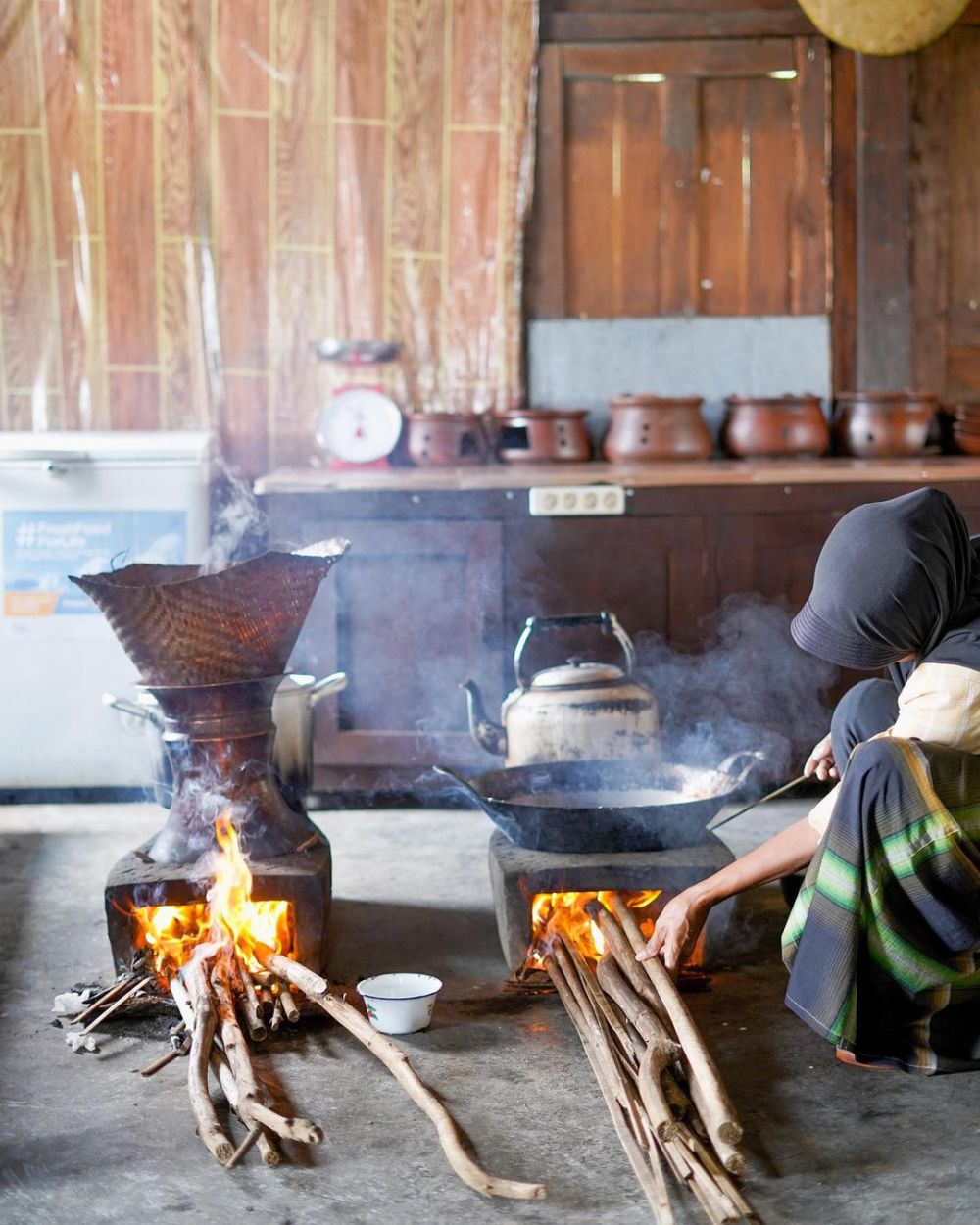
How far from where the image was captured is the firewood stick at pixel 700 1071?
2361 millimetres

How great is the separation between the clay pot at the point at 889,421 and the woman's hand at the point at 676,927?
308cm

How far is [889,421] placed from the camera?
5.49 metres

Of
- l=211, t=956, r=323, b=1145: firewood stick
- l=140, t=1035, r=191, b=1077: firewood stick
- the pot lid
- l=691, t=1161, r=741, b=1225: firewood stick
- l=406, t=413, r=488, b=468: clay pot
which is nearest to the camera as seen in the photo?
l=691, t=1161, r=741, b=1225: firewood stick

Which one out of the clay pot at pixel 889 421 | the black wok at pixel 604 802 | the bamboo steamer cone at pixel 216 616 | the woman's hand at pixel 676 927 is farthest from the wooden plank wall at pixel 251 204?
the woman's hand at pixel 676 927

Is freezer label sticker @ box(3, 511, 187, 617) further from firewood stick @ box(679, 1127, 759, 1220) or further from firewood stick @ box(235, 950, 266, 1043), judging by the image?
firewood stick @ box(679, 1127, 759, 1220)

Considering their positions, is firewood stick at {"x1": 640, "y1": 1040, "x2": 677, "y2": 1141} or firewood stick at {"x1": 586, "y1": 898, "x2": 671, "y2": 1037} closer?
firewood stick at {"x1": 640, "y1": 1040, "x2": 677, "y2": 1141}

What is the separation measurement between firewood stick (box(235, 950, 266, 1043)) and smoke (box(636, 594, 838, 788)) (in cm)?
224

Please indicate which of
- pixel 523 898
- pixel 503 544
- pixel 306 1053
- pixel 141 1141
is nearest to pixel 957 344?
pixel 503 544

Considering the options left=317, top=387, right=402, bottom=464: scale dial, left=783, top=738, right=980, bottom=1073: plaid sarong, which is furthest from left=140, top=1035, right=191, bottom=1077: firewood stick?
left=317, top=387, right=402, bottom=464: scale dial

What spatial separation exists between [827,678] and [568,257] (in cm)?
199

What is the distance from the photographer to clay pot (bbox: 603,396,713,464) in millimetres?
5484

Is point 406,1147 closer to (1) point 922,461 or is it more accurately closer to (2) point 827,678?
(2) point 827,678

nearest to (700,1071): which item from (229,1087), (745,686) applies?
(229,1087)

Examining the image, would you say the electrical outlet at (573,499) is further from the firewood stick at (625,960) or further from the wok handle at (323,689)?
the firewood stick at (625,960)
